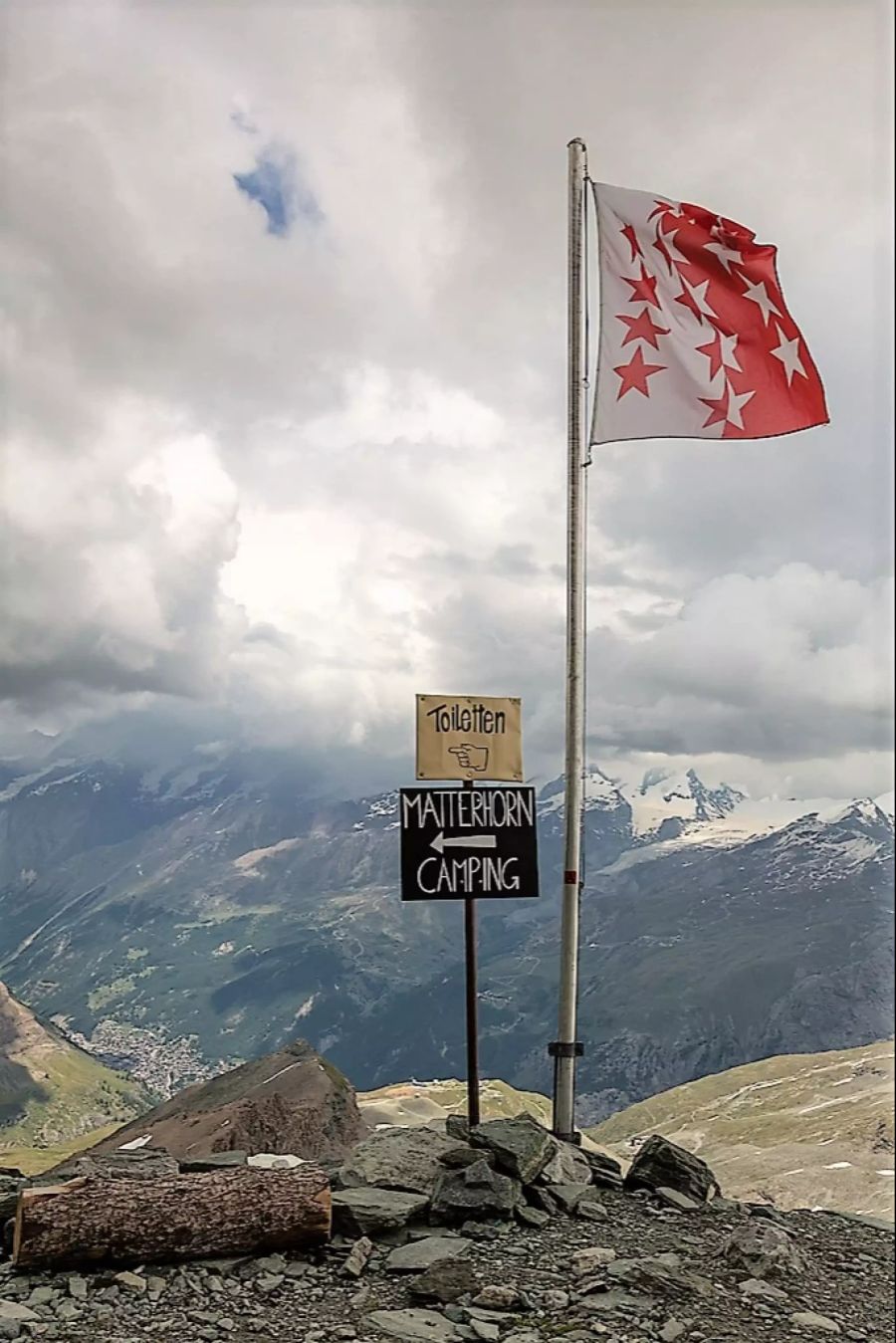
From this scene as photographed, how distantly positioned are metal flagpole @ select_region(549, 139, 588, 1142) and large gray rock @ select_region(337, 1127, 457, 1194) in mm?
1271

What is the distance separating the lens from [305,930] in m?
12.7

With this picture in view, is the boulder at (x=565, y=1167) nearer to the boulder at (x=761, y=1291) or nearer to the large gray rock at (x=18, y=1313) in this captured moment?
the boulder at (x=761, y=1291)

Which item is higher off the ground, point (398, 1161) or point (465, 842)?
point (465, 842)

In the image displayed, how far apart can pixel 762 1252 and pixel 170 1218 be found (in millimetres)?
3880

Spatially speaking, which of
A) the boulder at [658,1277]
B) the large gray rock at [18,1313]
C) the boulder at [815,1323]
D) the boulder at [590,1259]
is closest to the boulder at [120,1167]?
the large gray rock at [18,1313]

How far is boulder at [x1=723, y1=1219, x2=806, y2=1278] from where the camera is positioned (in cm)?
658

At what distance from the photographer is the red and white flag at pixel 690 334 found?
9297 mm

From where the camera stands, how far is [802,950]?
101ft

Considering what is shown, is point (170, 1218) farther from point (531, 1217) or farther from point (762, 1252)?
point (762, 1252)

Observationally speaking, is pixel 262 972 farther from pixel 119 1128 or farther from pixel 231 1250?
pixel 231 1250

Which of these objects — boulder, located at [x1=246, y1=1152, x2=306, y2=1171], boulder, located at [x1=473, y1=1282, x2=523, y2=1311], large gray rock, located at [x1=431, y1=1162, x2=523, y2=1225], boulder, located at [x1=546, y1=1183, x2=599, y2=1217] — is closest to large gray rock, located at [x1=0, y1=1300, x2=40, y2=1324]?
boulder, located at [x1=246, y1=1152, x2=306, y2=1171]

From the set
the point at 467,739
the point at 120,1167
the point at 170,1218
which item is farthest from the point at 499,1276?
the point at 467,739

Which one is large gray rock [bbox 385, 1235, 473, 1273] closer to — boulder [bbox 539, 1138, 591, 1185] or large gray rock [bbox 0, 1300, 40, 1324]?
boulder [bbox 539, 1138, 591, 1185]

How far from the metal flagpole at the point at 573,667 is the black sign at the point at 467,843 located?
525 millimetres
